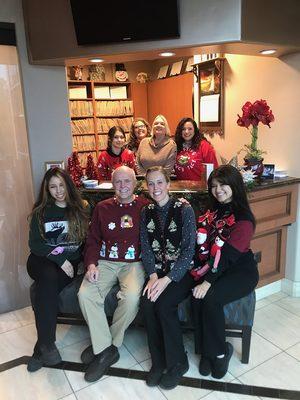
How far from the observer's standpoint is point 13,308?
111 inches

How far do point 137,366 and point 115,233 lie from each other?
835 mm

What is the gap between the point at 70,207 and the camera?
2293 millimetres

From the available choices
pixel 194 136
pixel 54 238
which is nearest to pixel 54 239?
pixel 54 238

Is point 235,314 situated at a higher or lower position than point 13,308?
higher

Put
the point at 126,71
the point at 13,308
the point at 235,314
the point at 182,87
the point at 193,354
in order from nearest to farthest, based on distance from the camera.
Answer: the point at 235,314 → the point at 193,354 → the point at 13,308 → the point at 182,87 → the point at 126,71

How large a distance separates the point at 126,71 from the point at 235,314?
471cm

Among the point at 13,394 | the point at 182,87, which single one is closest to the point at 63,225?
the point at 13,394

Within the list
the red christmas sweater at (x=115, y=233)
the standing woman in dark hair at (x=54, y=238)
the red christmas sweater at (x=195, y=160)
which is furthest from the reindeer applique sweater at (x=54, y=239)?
the red christmas sweater at (x=195, y=160)

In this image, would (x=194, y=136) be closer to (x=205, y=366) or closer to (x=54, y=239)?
(x=54, y=239)

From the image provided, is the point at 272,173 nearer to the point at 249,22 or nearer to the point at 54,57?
the point at 249,22

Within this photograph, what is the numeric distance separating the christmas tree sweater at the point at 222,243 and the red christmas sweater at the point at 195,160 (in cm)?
94

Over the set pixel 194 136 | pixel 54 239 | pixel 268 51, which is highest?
pixel 268 51

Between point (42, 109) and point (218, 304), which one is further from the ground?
point (42, 109)

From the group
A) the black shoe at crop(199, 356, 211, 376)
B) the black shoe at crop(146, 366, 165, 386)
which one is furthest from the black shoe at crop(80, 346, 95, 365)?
the black shoe at crop(199, 356, 211, 376)
